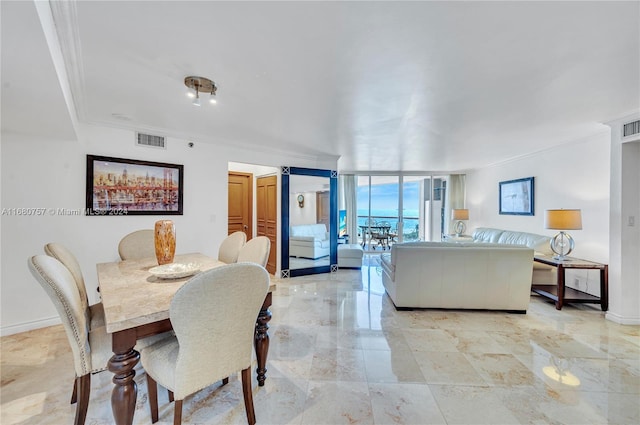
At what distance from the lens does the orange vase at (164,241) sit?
2.35m

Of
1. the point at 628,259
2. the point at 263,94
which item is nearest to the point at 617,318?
the point at 628,259

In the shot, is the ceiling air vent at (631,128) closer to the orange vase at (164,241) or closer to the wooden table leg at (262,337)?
the wooden table leg at (262,337)

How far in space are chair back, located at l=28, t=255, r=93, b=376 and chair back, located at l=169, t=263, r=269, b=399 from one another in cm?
58

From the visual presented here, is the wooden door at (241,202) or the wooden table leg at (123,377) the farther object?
the wooden door at (241,202)

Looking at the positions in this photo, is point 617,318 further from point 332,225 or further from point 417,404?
point 332,225

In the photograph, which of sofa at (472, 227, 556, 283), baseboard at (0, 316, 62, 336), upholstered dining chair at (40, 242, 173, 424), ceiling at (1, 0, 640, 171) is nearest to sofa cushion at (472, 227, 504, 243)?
sofa at (472, 227, 556, 283)

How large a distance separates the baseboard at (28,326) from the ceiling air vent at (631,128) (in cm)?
649

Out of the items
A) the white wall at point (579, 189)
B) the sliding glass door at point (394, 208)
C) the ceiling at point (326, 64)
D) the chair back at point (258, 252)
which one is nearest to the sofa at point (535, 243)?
the white wall at point (579, 189)

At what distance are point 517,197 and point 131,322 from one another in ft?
21.0

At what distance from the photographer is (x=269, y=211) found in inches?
205

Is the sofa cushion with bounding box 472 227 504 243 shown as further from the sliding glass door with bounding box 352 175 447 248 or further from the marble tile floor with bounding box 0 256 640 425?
the marble tile floor with bounding box 0 256 640 425

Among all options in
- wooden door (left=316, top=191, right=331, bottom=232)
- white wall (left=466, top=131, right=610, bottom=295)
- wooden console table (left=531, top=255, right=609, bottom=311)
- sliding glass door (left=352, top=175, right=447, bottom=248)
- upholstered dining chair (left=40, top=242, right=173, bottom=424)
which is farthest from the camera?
sliding glass door (left=352, top=175, right=447, bottom=248)

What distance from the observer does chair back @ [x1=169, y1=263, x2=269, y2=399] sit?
127 centimetres

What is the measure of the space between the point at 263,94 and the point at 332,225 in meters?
3.30
